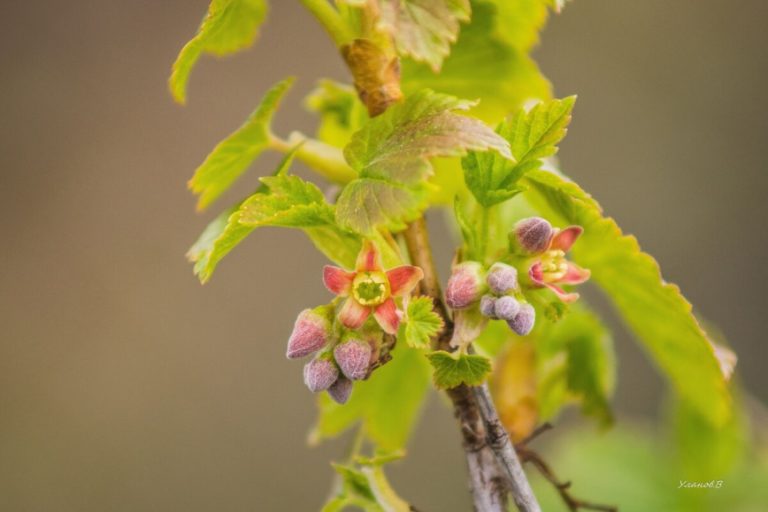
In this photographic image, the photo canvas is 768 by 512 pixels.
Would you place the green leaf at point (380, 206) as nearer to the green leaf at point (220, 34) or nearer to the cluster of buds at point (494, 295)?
the cluster of buds at point (494, 295)

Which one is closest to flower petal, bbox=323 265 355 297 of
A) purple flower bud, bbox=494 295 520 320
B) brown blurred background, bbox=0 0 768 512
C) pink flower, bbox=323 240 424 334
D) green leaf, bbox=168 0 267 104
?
pink flower, bbox=323 240 424 334

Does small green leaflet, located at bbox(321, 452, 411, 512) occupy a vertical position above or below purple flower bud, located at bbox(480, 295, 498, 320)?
below

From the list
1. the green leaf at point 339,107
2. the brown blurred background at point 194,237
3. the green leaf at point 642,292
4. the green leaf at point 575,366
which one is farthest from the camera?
the brown blurred background at point 194,237

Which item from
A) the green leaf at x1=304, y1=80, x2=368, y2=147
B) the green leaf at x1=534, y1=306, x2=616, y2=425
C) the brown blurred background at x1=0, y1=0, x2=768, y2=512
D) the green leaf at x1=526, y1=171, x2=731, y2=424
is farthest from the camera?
the brown blurred background at x1=0, y1=0, x2=768, y2=512

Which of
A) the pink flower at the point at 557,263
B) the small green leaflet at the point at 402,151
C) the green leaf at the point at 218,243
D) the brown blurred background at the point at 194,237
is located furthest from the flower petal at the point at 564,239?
the brown blurred background at the point at 194,237

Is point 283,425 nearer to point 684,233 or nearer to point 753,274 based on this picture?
point 684,233

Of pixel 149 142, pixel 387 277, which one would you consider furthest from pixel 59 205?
pixel 387 277

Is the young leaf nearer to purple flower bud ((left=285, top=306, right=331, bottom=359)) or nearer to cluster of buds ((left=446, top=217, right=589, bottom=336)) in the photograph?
cluster of buds ((left=446, top=217, right=589, bottom=336))
